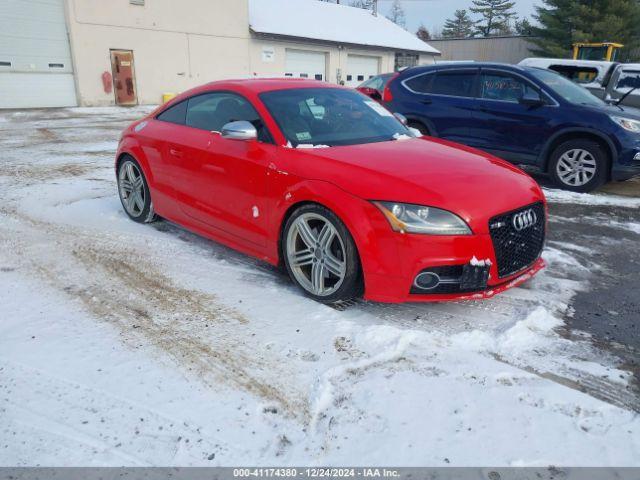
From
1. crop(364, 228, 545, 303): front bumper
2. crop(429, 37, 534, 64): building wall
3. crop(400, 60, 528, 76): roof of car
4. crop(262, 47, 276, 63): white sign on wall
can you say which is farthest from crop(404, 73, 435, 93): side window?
crop(429, 37, 534, 64): building wall

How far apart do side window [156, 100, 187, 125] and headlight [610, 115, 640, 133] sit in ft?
18.0

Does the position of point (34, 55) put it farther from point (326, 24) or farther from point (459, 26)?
point (459, 26)

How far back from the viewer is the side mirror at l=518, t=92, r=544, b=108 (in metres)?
6.98

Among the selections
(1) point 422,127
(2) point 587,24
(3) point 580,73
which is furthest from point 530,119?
(2) point 587,24

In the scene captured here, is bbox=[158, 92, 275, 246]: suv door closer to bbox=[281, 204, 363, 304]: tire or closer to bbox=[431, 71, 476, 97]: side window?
bbox=[281, 204, 363, 304]: tire

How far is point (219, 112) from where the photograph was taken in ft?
14.1

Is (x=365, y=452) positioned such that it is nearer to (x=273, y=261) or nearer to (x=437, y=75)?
(x=273, y=261)

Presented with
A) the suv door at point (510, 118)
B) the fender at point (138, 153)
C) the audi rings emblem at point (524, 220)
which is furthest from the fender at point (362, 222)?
the suv door at point (510, 118)

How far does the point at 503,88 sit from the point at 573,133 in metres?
1.22

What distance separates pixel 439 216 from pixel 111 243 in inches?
125

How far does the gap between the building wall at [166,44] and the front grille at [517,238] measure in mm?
20947

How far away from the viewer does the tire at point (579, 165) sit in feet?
22.1

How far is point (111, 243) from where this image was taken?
4.72 metres

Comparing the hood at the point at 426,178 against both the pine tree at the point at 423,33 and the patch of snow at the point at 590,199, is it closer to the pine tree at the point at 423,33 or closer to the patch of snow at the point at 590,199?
the patch of snow at the point at 590,199
